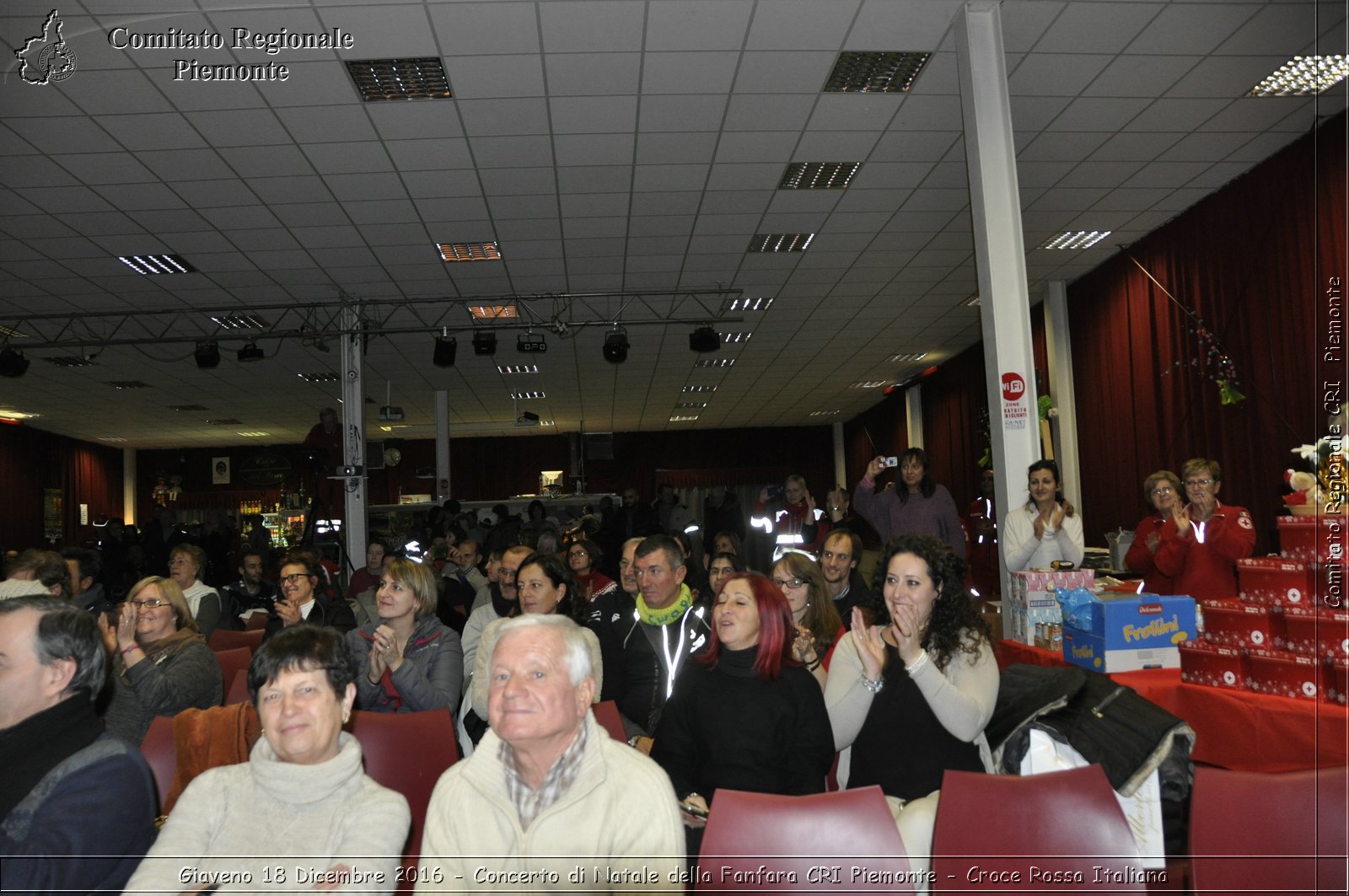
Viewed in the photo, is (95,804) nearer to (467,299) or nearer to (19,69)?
(19,69)

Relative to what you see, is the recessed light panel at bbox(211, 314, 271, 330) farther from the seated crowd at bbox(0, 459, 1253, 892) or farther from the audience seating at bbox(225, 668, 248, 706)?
the audience seating at bbox(225, 668, 248, 706)

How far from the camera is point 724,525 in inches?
406

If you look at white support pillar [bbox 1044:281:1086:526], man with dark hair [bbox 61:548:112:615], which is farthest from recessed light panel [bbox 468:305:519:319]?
white support pillar [bbox 1044:281:1086:526]

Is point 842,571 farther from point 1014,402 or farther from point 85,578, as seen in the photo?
point 85,578

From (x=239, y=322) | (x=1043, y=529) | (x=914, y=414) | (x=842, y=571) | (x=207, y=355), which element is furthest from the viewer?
(x=914, y=414)

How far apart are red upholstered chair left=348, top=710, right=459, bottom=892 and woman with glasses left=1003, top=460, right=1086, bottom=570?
2957 millimetres

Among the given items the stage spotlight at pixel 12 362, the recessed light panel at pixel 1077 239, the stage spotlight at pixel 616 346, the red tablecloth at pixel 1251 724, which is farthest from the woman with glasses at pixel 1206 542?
the stage spotlight at pixel 12 362

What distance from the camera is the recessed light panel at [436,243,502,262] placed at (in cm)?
854

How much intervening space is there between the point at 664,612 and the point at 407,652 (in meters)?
1.13

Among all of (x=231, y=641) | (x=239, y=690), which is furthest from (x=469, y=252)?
A: (x=239, y=690)

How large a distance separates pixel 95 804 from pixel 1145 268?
31.9 feet

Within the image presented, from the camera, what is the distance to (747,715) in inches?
106

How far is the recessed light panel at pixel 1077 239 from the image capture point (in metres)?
8.87

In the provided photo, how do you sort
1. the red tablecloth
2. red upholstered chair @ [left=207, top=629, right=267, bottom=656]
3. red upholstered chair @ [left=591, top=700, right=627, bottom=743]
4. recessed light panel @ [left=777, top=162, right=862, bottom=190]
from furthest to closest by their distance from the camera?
recessed light panel @ [left=777, top=162, right=862, bottom=190]
red upholstered chair @ [left=207, top=629, right=267, bottom=656]
red upholstered chair @ [left=591, top=700, right=627, bottom=743]
the red tablecloth
